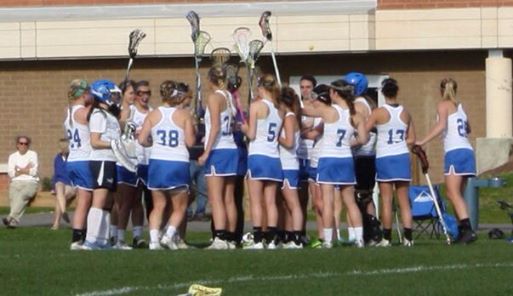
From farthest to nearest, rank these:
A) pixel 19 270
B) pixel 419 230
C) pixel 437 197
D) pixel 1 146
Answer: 1. pixel 1 146
2. pixel 419 230
3. pixel 437 197
4. pixel 19 270

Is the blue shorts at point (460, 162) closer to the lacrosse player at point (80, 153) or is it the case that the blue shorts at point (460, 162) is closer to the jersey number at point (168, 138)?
the jersey number at point (168, 138)

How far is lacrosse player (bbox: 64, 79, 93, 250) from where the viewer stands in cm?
1698

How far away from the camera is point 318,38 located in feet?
108

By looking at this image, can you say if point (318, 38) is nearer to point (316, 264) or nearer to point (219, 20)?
point (219, 20)

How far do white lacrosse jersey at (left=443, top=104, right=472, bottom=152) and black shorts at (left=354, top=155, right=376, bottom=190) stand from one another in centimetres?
87

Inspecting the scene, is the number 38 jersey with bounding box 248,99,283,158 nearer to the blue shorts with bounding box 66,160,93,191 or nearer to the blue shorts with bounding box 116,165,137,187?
the blue shorts with bounding box 116,165,137,187

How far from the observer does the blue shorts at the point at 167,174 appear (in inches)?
666

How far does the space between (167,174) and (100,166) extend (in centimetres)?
71

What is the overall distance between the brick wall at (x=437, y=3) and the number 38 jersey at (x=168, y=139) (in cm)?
1606

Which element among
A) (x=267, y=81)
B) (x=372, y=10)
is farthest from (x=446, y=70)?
(x=267, y=81)

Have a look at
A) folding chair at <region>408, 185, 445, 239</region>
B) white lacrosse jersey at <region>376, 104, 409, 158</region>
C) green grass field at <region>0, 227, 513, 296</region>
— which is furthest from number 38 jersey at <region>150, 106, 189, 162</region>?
folding chair at <region>408, 185, 445, 239</region>

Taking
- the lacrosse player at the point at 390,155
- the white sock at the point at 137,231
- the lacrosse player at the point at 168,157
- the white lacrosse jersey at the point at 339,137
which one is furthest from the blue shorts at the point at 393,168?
the white sock at the point at 137,231

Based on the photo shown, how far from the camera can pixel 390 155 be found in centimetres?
1756

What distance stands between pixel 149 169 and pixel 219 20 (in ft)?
53.8
